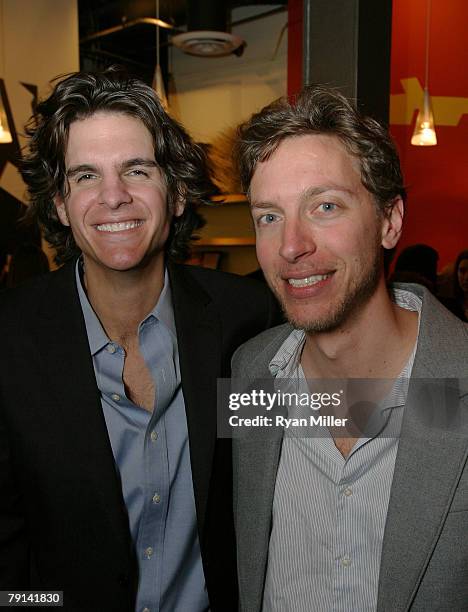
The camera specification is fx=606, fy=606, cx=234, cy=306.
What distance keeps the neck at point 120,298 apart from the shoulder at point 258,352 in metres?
0.29

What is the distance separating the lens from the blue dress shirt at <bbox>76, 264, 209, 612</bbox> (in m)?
1.48

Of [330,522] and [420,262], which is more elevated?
[420,262]

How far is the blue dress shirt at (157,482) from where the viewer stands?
148 centimetres

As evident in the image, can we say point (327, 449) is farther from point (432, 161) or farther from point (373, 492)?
point (432, 161)

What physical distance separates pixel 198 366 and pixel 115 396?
223 millimetres

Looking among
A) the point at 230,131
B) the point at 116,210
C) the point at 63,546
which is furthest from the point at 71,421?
the point at 230,131

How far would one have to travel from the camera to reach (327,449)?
4.31ft

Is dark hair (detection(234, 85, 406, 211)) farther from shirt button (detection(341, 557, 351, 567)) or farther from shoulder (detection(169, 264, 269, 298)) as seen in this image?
shirt button (detection(341, 557, 351, 567))

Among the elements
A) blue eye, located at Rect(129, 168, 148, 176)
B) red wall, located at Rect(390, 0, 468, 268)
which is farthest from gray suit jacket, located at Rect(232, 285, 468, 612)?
red wall, located at Rect(390, 0, 468, 268)

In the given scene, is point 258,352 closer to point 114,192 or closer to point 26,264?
point 114,192

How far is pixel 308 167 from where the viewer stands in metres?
1.33

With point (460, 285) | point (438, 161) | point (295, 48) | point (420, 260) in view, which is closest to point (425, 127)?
point (438, 161)

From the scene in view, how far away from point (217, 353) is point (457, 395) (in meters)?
0.63

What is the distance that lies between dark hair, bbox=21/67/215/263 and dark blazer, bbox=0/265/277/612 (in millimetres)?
434
